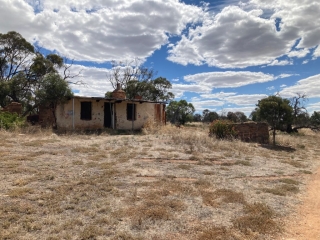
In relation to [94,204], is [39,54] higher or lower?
higher

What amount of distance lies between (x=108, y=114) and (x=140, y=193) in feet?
47.0

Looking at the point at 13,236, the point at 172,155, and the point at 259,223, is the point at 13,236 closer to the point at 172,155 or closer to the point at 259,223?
the point at 259,223

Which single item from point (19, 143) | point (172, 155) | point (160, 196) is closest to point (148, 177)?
point (160, 196)

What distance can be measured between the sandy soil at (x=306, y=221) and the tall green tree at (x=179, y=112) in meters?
28.4

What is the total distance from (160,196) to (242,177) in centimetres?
294

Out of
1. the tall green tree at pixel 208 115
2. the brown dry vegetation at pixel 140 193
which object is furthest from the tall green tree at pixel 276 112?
the tall green tree at pixel 208 115

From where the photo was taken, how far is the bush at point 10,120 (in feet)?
46.0

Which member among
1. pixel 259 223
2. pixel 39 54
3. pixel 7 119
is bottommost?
pixel 259 223

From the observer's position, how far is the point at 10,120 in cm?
1452

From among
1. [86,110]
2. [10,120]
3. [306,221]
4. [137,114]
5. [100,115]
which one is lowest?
[306,221]

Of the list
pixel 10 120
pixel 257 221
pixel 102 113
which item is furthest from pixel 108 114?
pixel 257 221

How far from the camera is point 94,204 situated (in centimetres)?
466

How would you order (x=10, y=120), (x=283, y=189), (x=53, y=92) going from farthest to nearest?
(x=53, y=92), (x=10, y=120), (x=283, y=189)

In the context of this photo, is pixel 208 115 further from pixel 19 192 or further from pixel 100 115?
pixel 19 192
